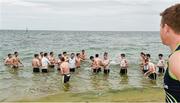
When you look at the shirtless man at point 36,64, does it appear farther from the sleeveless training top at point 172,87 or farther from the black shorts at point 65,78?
the sleeveless training top at point 172,87

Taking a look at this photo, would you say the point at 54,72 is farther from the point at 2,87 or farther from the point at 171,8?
the point at 171,8

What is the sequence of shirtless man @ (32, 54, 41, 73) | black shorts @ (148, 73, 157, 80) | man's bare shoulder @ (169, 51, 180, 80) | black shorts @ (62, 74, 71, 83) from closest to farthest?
1. man's bare shoulder @ (169, 51, 180, 80)
2. black shorts @ (62, 74, 71, 83)
3. black shorts @ (148, 73, 157, 80)
4. shirtless man @ (32, 54, 41, 73)

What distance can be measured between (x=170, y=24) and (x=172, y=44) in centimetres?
15

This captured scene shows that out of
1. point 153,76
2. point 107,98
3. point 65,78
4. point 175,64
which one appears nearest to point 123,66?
point 153,76

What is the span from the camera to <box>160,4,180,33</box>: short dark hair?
200cm

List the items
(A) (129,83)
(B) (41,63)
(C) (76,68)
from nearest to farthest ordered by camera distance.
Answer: (A) (129,83)
(B) (41,63)
(C) (76,68)

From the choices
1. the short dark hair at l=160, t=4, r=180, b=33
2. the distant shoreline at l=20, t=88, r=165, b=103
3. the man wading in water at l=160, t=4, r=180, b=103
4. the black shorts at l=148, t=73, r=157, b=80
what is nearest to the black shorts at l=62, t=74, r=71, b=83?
the distant shoreline at l=20, t=88, r=165, b=103

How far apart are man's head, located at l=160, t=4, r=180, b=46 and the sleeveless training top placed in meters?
0.09

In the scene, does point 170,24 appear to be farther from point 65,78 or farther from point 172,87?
point 65,78

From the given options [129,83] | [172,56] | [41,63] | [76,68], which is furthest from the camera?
[76,68]

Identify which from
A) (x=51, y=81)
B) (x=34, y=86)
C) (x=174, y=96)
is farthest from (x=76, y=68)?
(x=174, y=96)

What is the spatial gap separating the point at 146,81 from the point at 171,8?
1788 centimetres

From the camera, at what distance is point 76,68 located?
25078 millimetres

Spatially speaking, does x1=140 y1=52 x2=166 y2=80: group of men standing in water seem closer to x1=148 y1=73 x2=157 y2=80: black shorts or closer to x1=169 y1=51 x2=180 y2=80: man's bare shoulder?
x1=148 y1=73 x2=157 y2=80: black shorts
